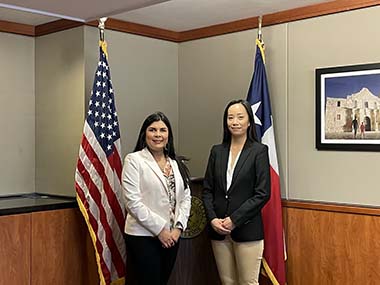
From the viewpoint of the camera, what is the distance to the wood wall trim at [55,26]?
405cm

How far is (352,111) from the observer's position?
356 cm

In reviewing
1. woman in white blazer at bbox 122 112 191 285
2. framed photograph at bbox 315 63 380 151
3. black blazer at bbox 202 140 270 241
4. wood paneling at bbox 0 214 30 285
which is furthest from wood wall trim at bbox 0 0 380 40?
wood paneling at bbox 0 214 30 285

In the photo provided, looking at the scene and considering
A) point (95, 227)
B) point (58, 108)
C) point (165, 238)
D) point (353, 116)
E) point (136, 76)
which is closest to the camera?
point (165, 238)

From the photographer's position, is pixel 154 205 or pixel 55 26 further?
pixel 55 26

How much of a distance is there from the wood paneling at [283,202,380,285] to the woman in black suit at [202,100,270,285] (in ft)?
1.51

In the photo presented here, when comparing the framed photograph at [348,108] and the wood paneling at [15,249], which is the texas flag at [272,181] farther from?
the wood paneling at [15,249]

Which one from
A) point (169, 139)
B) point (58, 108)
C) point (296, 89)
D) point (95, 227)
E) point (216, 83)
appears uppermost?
point (216, 83)

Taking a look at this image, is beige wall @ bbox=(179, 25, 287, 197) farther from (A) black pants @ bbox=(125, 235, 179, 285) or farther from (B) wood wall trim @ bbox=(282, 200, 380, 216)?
(A) black pants @ bbox=(125, 235, 179, 285)

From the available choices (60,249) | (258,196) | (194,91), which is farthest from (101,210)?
(194,91)

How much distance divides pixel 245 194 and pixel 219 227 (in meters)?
0.27

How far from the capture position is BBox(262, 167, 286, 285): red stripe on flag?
12.1ft

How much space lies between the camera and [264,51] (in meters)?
4.02

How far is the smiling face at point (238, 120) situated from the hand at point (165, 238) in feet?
2.68

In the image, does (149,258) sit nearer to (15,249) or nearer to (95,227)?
(95,227)
